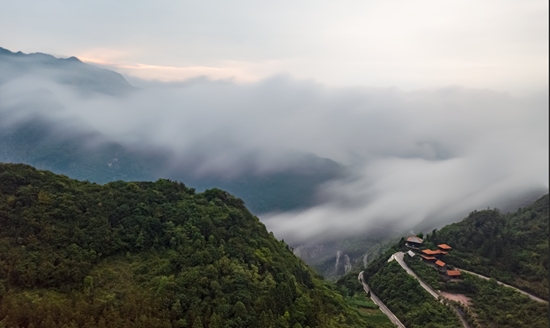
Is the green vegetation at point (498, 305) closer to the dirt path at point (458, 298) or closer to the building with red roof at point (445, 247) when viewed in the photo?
the dirt path at point (458, 298)

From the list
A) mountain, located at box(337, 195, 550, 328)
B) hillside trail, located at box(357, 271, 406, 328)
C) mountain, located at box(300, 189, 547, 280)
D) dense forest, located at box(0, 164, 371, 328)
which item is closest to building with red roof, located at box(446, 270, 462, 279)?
mountain, located at box(337, 195, 550, 328)

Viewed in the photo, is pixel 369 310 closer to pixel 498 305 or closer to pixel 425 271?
pixel 425 271

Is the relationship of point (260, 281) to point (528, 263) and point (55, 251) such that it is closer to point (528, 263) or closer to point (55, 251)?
point (55, 251)

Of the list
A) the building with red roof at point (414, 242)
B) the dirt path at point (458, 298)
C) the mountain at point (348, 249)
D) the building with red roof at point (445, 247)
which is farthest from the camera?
the mountain at point (348, 249)

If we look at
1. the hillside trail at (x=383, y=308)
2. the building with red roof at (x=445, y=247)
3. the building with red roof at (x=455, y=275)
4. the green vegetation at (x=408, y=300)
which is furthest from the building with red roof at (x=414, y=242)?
the building with red roof at (x=455, y=275)

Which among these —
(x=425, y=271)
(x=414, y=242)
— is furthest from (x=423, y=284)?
(x=414, y=242)

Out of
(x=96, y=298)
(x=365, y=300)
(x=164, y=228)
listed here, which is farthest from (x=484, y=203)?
(x=96, y=298)
